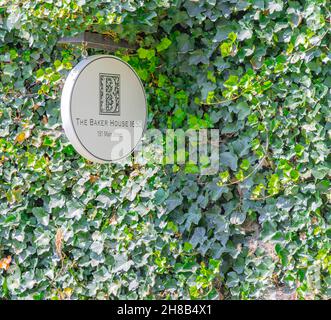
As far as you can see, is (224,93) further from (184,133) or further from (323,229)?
(323,229)

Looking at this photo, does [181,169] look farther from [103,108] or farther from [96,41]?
[96,41]

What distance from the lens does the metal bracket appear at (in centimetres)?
364

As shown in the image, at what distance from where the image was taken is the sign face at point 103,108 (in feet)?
11.3

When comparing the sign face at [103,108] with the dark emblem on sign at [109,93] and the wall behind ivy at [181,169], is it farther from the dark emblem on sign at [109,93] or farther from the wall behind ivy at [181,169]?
the wall behind ivy at [181,169]

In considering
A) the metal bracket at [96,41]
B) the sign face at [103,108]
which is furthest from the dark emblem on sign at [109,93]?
the metal bracket at [96,41]

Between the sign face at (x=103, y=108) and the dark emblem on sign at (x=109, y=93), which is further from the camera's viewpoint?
the dark emblem on sign at (x=109, y=93)

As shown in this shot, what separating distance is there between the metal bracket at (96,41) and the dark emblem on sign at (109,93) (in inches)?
9.6

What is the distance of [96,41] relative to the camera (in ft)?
12.1

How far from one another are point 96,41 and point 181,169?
0.88 m

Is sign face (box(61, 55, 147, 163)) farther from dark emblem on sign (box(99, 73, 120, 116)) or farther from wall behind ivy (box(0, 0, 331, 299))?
wall behind ivy (box(0, 0, 331, 299))

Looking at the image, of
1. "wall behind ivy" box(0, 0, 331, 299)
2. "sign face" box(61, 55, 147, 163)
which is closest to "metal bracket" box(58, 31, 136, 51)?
"wall behind ivy" box(0, 0, 331, 299)

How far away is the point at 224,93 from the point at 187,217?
726 millimetres

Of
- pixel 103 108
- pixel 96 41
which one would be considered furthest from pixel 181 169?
pixel 96 41

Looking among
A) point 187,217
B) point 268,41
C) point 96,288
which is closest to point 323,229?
point 187,217
